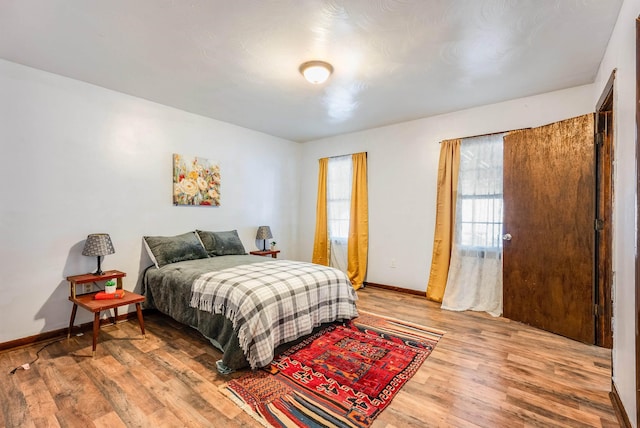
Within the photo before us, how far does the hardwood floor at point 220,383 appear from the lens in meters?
1.71

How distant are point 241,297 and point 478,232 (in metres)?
2.96

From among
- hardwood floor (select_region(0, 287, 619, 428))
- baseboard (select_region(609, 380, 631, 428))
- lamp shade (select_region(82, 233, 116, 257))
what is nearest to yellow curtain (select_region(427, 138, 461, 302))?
hardwood floor (select_region(0, 287, 619, 428))

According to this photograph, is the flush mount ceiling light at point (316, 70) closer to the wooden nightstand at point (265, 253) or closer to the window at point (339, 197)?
the window at point (339, 197)

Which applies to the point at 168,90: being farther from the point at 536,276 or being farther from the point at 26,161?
the point at 536,276

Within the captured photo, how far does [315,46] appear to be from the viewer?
236cm

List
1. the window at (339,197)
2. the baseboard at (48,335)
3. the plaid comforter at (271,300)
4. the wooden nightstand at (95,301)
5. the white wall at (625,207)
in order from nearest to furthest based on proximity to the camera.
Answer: the white wall at (625,207) < the plaid comforter at (271,300) < the wooden nightstand at (95,301) < the baseboard at (48,335) < the window at (339,197)

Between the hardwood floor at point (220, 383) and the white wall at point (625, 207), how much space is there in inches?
11.4

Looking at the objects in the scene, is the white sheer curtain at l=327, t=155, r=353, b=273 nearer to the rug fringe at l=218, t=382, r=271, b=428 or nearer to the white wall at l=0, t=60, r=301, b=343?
A: the white wall at l=0, t=60, r=301, b=343

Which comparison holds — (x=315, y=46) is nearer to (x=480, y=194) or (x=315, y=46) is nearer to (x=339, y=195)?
(x=480, y=194)

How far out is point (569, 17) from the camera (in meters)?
2.01

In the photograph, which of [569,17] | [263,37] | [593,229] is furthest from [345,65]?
[593,229]

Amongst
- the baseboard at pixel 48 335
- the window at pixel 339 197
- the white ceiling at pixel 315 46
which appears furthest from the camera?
the window at pixel 339 197

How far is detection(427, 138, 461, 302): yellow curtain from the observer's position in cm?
385

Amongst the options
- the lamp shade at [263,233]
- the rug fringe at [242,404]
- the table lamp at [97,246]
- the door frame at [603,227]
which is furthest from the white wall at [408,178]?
the table lamp at [97,246]
